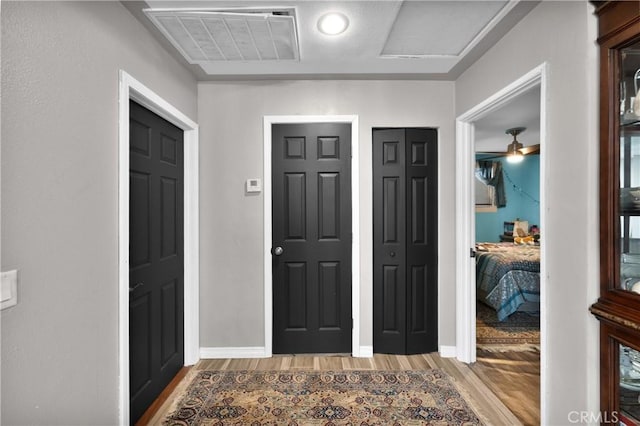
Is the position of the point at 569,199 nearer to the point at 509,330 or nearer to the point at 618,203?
the point at 618,203

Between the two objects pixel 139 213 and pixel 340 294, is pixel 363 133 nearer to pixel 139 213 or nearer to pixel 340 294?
pixel 340 294

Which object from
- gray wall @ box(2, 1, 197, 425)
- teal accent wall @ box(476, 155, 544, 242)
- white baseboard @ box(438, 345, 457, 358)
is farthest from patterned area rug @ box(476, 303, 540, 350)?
gray wall @ box(2, 1, 197, 425)

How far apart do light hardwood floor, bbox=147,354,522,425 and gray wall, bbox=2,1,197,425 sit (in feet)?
3.32

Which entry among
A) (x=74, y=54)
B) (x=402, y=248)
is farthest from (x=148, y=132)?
(x=402, y=248)

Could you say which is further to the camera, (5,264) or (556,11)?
(556,11)

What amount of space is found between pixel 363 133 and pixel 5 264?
7.94 feet

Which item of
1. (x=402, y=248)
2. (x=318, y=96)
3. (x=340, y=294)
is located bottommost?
(x=340, y=294)

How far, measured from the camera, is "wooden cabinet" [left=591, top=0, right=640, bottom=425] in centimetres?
131

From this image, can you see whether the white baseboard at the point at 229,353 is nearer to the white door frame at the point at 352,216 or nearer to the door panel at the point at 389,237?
the white door frame at the point at 352,216

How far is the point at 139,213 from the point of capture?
1.94 metres

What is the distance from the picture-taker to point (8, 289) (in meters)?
1.04

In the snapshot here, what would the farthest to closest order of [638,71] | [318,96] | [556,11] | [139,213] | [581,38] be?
1. [318,96]
2. [139,213]
3. [556,11]
4. [581,38]
5. [638,71]

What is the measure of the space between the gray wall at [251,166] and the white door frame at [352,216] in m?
0.05

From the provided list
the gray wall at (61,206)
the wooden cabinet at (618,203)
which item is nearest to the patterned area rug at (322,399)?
the gray wall at (61,206)
